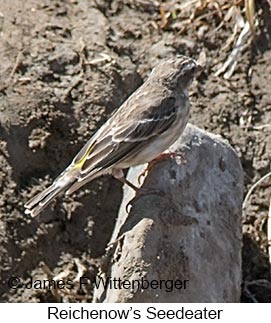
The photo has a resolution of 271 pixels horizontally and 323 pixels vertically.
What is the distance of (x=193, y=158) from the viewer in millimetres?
8531

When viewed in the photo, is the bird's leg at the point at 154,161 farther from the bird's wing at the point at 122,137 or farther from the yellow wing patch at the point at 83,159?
the yellow wing patch at the point at 83,159

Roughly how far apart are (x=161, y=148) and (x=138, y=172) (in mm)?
367

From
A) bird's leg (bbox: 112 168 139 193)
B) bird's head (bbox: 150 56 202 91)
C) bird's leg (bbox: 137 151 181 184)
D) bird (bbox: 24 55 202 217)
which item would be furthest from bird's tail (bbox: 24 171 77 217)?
bird's head (bbox: 150 56 202 91)

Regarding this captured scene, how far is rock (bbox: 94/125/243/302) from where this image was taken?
25.6 ft

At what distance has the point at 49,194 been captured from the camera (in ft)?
27.1

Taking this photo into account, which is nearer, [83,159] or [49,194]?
[49,194]

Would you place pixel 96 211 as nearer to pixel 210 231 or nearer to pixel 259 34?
pixel 210 231

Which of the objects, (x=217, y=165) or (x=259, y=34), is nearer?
(x=217, y=165)

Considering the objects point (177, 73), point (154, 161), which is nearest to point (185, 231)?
point (154, 161)

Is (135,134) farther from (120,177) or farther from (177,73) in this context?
(177,73)

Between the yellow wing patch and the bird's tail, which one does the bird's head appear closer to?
the yellow wing patch

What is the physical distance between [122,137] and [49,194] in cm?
68
